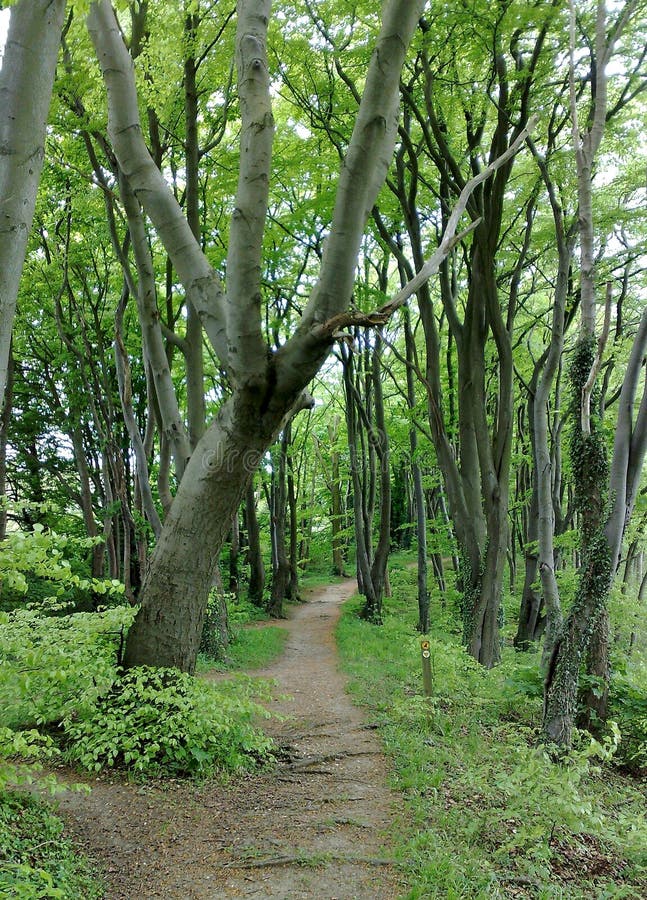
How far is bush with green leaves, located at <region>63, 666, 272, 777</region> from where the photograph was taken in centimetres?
471

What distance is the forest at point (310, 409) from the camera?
Result: 3715 millimetres

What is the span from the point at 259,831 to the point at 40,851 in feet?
4.89

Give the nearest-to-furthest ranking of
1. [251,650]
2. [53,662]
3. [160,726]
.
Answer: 1. [53,662]
2. [160,726]
3. [251,650]

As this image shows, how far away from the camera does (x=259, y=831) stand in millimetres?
4270

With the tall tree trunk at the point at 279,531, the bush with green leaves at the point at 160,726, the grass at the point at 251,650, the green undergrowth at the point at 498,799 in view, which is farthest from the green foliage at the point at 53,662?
the tall tree trunk at the point at 279,531

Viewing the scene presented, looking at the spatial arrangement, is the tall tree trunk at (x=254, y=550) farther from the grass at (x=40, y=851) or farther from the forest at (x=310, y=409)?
the grass at (x=40, y=851)

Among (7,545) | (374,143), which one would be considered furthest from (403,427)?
(7,545)

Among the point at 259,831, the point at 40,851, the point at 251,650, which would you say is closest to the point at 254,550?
the point at 251,650

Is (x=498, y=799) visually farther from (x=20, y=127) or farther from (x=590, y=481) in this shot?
(x=20, y=127)

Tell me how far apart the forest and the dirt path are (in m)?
0.03

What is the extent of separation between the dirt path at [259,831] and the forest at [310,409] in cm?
3

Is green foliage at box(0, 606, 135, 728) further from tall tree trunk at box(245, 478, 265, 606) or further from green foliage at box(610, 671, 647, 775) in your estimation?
tall tree trunk at box(245, 478, 265, 606)

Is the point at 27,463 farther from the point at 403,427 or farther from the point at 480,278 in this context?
the point at 480,278

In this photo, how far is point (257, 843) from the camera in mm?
4090
